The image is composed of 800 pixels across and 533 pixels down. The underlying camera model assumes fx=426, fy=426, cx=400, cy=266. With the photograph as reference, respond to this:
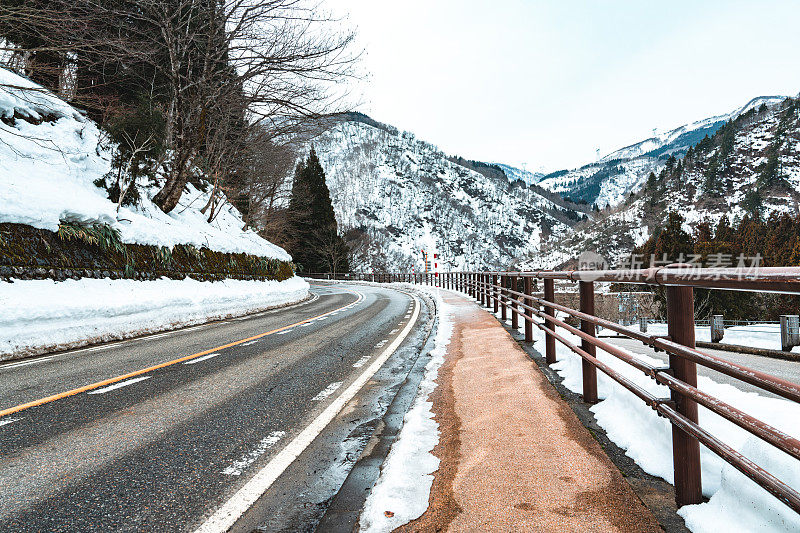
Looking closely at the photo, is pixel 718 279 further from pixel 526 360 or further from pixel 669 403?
pixel 526 360

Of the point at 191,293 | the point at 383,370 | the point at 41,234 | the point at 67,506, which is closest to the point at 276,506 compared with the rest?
the point at 67,506

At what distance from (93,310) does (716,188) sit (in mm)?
187274

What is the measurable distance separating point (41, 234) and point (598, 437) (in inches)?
410

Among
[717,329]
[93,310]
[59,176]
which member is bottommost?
[717,329]

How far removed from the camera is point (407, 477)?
9.25ft

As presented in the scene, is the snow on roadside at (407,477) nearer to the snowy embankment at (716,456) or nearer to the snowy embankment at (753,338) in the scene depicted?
the snowy embankment at (716,456)

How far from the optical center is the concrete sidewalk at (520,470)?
227 centimetres

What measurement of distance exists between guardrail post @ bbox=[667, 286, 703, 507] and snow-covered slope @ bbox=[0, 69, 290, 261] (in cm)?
1053

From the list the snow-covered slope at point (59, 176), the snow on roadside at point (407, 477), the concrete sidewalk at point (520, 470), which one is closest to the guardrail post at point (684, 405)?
the concrete sidewalk at point (520, 470)

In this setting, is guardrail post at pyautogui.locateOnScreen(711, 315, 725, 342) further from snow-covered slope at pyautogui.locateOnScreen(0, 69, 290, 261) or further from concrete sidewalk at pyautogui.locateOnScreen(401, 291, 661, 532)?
snow-covered slope at pyautogui.locateOnScreen(0, 69, 290, 261)

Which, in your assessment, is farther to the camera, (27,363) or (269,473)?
(27,363)

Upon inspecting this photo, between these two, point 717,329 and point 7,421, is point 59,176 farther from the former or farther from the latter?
point 717,329

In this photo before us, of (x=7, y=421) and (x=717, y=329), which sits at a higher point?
(x=7, y=421)

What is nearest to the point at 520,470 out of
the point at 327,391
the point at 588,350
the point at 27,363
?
the point at 588,350
